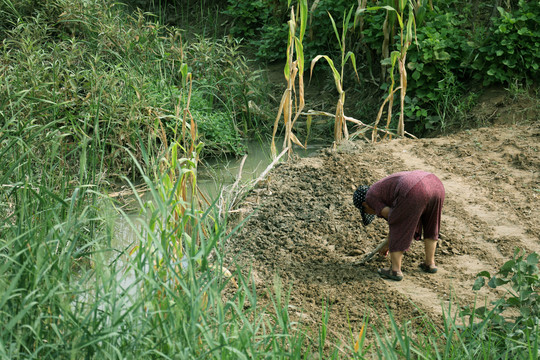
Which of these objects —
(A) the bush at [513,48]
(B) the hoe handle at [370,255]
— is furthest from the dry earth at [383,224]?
(A) the bush at [513,48]

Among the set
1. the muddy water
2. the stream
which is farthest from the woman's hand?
the muddy water

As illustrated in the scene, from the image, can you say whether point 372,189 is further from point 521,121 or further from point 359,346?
point 521,121

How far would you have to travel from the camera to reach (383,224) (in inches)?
190

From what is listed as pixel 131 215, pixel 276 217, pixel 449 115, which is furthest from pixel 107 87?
pixel 449 115

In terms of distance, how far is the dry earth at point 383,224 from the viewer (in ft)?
12.5

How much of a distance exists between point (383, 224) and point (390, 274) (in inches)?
33.9

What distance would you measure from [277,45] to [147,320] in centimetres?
687

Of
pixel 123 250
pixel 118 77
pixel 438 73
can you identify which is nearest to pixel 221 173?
pixel 118 77

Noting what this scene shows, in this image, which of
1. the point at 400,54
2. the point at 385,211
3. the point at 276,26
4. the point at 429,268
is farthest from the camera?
the point at 276,26

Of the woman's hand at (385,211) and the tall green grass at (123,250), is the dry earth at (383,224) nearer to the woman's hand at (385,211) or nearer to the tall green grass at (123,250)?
the tall green grass at (123,250)

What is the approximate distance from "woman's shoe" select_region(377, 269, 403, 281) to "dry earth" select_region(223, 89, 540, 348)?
39mm

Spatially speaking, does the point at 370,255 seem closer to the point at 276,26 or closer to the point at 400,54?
the point at 400,54

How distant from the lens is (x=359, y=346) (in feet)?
8.80

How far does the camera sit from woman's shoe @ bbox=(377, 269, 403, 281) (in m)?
3.98
